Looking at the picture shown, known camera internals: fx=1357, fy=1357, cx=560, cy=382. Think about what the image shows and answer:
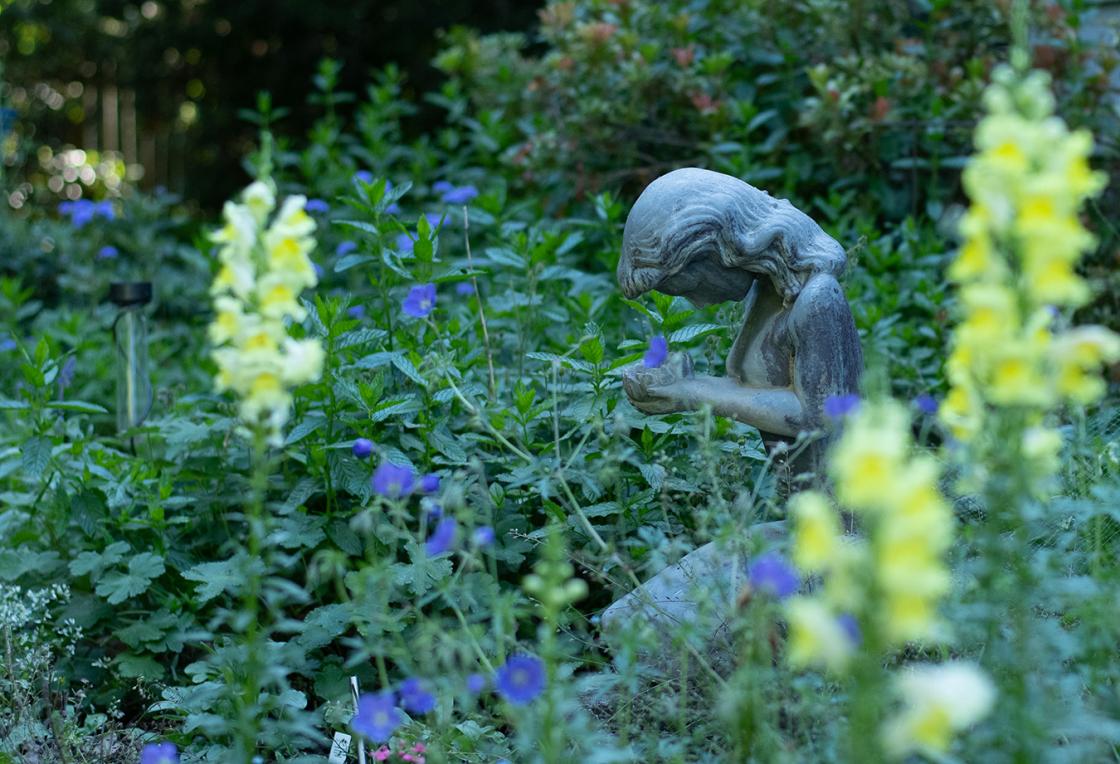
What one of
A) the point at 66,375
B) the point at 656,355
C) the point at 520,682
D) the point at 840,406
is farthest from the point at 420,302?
the point at 66,375

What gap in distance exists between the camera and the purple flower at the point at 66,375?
414 centimetres

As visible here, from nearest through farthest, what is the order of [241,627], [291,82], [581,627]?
[241,627]
[581,627]
[291,82]

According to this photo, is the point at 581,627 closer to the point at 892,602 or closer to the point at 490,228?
the point at 892,602

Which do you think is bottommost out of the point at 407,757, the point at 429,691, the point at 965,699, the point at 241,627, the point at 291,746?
the point at 291,746

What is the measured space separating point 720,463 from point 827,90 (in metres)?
2.58

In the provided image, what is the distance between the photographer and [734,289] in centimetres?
261

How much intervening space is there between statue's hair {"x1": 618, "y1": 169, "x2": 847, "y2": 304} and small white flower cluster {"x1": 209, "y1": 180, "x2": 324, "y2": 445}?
0.85 m

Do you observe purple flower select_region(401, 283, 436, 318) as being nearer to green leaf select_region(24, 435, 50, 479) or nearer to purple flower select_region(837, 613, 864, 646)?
green leaf select_region(24, 435, 50, 479)

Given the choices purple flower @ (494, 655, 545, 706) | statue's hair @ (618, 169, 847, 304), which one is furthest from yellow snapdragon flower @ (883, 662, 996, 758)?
statue's hair @ (618, 169, 847, 304)

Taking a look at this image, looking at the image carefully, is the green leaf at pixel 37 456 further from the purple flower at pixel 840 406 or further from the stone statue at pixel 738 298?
the purple flower at pixel 840 406

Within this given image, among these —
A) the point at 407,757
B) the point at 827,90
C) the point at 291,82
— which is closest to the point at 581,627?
the point at 407,757

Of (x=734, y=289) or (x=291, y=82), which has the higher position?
(x=734, y=289)

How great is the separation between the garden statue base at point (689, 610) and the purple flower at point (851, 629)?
0.49 metres

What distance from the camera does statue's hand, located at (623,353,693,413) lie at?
2.59 m
